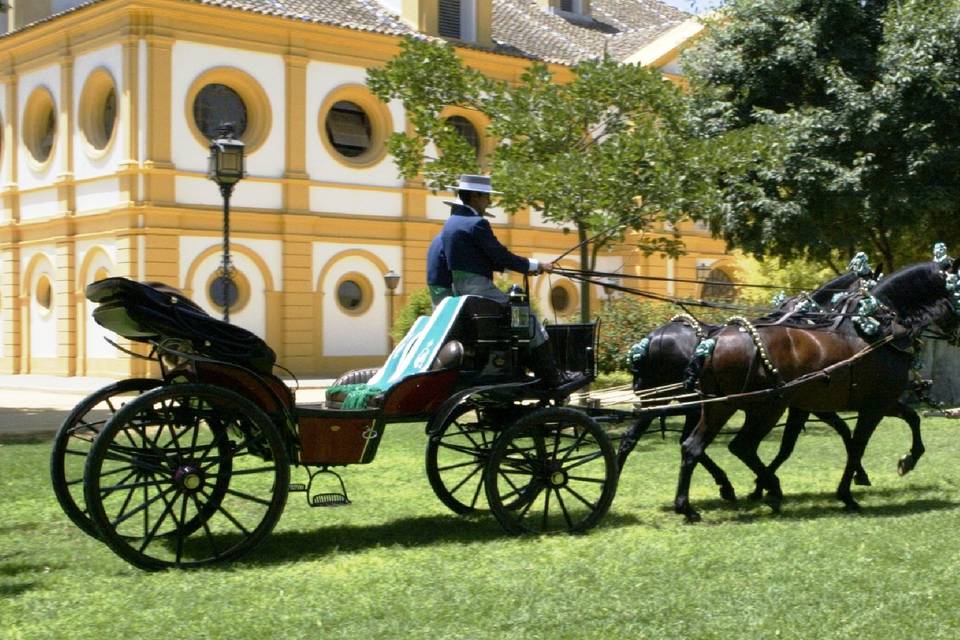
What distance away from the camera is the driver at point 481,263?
26.8 ft

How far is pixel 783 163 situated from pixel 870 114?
4.77 feet

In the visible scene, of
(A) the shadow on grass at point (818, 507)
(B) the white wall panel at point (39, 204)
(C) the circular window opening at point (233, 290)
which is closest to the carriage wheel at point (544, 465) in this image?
(A) the shadow on grass at point (818, 507)

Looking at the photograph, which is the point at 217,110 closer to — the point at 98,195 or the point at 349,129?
the point at 98,195

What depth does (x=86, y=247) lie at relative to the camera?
28.2 meters

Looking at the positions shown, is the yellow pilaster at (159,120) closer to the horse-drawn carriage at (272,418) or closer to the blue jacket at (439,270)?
the horse-drawn carriage at (272,418)

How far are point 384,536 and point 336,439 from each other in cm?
89

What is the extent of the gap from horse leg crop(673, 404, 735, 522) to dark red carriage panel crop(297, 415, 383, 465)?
2352 mm

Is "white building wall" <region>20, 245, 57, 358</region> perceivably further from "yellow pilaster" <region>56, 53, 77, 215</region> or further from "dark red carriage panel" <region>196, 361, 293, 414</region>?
"dark red carriage panel" <region>196, 361, 293, 414</region>

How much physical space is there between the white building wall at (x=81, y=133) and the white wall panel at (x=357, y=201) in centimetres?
448

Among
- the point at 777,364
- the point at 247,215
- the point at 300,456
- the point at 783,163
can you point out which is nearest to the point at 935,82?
the point at 783,163

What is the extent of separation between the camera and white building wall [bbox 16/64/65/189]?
95.0 feet

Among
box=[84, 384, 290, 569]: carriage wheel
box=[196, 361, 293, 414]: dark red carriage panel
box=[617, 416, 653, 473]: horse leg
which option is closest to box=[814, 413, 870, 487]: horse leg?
box=[617, 416, 653, 473]: horse leg

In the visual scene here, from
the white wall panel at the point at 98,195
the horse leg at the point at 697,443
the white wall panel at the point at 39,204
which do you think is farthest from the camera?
the white wall panel at the point at 39,204

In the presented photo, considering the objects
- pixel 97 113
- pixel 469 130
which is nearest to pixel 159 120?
pixel 97 113
